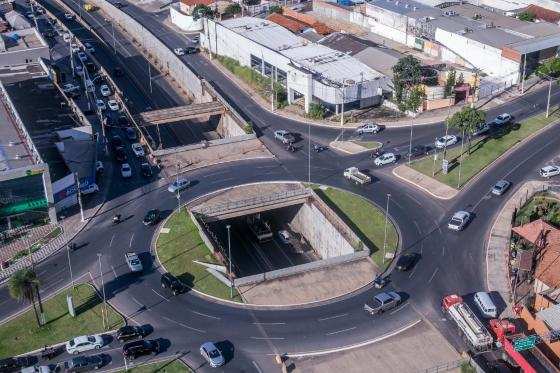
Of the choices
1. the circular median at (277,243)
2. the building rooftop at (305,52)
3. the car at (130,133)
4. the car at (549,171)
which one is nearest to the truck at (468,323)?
the circular median at (277,243)

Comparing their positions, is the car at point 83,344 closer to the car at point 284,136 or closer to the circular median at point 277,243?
the circular median at point 277,243

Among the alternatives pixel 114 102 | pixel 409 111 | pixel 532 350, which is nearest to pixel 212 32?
pixel 114 102

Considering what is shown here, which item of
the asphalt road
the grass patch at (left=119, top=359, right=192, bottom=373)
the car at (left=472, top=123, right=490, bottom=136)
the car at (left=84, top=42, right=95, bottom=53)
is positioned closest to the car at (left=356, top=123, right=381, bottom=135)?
the asphalt road

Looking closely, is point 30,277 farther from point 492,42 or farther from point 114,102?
point 492,42

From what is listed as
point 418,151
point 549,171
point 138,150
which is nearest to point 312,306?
point 418,151

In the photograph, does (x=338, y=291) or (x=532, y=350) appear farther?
(x=338, y=291)
